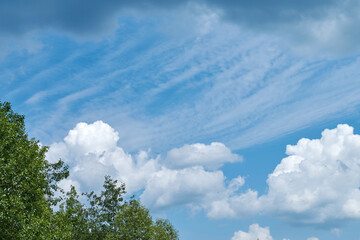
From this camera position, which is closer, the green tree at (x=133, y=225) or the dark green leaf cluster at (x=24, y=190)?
the dark green leaf cluster at (x=24, y=190)

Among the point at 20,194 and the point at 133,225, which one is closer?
the point at 20,194

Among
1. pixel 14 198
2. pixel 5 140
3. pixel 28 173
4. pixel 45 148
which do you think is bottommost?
pixel 14 198

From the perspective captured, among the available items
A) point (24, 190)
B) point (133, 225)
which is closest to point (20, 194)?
point (24, 190)

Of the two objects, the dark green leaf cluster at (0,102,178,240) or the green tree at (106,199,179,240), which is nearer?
the dark green leaf cluster at (0,102,178,240)

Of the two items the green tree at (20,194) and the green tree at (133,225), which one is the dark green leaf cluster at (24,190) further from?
the green tree at (133,225)

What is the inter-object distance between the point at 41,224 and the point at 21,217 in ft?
8.83

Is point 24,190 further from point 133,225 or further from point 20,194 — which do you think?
point 133,225

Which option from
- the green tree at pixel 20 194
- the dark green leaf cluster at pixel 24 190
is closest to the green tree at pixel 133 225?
the dark green leaf cluster at pixel 24 190

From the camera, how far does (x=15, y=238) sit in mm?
37469

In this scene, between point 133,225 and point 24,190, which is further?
point 133,225

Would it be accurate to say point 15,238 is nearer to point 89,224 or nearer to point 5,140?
point 5,140

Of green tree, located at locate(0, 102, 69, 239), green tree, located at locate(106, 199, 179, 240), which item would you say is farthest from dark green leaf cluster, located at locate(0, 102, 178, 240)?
green tree, located at locate(106, 199, 179, 240)

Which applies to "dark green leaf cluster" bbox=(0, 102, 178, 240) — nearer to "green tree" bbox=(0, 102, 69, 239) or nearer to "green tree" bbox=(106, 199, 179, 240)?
"green tree" bbox=(0, 102, 69, 239)

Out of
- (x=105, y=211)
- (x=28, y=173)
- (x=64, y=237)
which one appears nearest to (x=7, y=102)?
(x=28, y=173)
